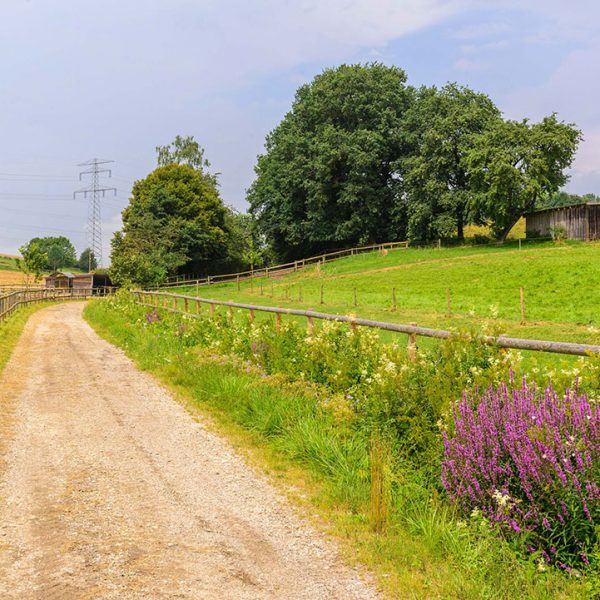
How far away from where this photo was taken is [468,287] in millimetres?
32594

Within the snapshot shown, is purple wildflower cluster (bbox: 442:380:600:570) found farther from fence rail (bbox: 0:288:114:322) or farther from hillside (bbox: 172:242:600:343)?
fence rail (bbox: 0:288:114:322)

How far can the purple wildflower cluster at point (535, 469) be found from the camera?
365cm

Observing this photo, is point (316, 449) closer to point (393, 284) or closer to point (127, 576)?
point (127, 576)

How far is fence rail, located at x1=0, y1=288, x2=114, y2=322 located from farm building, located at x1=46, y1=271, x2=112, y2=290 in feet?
33.9

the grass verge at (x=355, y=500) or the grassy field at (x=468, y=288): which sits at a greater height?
the grassy field at (x=468, y=288)

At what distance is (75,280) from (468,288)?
6843 cm

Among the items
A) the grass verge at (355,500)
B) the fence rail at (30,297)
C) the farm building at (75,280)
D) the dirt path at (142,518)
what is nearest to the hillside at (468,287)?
the grass verge at (355,500)

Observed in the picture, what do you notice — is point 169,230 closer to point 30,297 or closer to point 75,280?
point 30,297

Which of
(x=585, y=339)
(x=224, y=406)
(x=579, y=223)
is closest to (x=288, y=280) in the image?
(x=579, y=223)

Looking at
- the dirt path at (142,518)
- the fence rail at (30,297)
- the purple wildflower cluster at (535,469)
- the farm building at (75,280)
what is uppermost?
the farm building at (75,280)

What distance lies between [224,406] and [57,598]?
5033 millimetres

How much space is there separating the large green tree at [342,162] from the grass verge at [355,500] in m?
52.8

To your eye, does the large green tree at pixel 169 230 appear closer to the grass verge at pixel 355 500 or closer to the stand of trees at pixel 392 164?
the stand of trees at pixel 392 164

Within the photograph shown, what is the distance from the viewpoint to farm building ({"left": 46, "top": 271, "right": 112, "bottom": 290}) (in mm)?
76250
